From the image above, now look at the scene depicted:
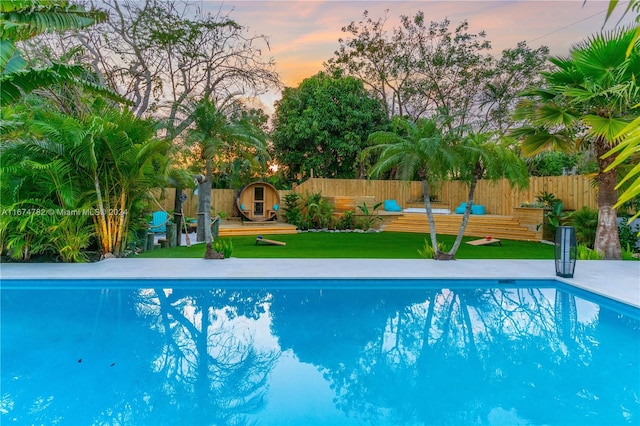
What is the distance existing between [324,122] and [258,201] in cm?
558

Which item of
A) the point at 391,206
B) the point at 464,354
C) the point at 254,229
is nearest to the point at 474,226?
the point at 391,206

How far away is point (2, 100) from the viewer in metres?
6.79

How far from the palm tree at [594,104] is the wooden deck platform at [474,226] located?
14.3ft

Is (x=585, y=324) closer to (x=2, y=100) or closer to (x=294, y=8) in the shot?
(x=2, y=100)

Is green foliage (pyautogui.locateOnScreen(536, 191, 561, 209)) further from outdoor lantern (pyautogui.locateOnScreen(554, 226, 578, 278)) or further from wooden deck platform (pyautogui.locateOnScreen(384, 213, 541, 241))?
outdoor lantern (pyautogui.locateOnScreen(554, 226, 578, 278))

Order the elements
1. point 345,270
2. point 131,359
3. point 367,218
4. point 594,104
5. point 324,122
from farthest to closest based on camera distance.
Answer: point 324,122
point 367,218
point 594,104
point 345,270
point 131,359

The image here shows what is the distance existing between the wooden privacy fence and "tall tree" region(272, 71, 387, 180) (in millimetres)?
1664

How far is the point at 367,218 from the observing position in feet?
55.2

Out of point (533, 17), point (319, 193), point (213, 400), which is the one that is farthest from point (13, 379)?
point (533, 17)

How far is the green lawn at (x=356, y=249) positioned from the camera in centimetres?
963

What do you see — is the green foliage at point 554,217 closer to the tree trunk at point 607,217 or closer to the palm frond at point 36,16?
the tree trunk at point 607,217

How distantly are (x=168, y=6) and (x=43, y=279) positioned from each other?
33.7 ft

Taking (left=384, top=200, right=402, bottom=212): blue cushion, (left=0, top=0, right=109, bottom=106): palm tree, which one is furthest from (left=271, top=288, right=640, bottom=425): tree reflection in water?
(left=384, top=200, right=402, bottom=212): blue cushion

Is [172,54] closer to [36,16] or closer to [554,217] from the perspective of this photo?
[36,16]
